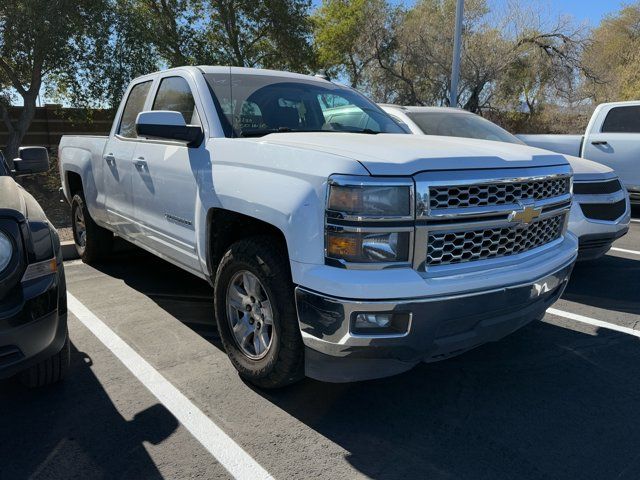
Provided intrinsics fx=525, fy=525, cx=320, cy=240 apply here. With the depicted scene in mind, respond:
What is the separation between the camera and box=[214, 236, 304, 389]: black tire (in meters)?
2.66

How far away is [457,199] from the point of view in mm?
2498

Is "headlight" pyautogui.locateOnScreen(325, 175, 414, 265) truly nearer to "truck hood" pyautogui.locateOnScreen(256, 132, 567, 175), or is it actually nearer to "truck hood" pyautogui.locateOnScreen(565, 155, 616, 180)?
"truck hood" pyautogui.locateOnScreen(256, 132, 567, 175)

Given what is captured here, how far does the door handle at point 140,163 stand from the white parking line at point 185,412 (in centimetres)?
129

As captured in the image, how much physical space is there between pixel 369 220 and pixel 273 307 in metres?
0.73

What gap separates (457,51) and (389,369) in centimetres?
1231

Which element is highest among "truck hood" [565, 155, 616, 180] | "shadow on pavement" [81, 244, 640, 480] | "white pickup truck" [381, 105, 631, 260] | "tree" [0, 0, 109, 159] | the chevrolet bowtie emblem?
"tree" [0, 0, 109, 159]

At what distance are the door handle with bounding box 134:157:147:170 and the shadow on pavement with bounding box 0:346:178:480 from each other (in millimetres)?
1665

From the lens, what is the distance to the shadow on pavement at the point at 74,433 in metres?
2.44

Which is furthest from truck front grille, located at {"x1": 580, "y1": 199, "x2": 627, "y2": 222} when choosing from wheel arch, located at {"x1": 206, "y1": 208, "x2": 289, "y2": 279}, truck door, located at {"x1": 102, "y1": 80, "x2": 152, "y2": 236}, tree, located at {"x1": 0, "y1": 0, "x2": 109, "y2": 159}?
tree, located at {"x1": 0, "y1": 0, "x2": 109, "y2": 159}

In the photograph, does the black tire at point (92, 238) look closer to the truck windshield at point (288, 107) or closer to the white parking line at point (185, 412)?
the white parking line at point (185, 412)

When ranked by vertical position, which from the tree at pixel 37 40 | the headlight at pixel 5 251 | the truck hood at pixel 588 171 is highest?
the tree at pixel 37 40

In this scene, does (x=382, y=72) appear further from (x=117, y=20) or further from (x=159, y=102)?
(x=159, y=102)

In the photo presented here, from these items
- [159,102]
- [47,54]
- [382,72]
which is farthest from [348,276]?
[382,72]

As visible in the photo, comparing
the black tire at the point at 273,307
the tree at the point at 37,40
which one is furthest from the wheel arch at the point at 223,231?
the tree at the point at 37,40
